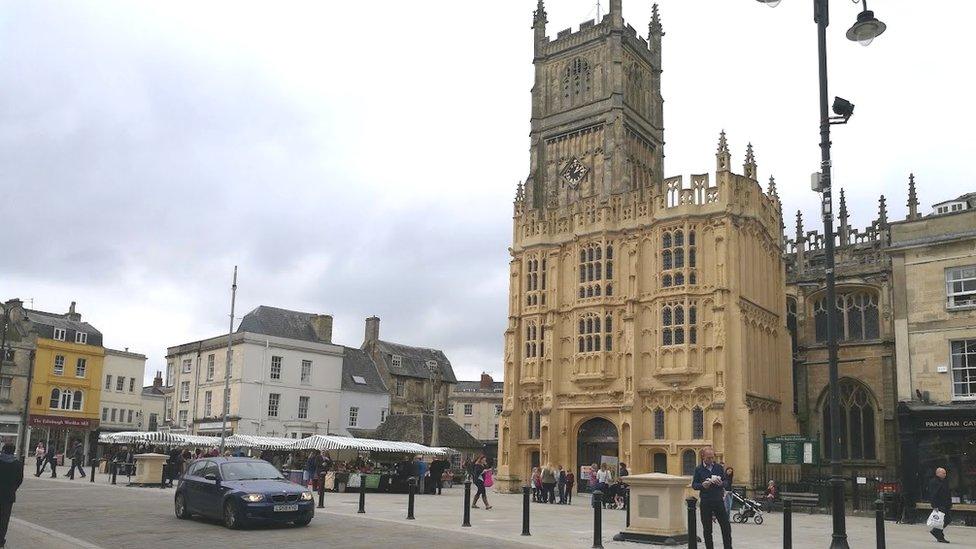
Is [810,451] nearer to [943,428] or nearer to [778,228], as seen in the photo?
[943,428]

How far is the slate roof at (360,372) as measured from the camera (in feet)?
189

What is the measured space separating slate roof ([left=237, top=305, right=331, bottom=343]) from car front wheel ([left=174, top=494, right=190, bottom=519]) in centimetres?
3576

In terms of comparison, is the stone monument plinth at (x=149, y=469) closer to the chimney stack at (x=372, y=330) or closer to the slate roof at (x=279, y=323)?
the slate roof at (x=279, y=323)

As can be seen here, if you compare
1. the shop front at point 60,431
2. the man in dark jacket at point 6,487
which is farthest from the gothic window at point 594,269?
the shop front at point 60,431

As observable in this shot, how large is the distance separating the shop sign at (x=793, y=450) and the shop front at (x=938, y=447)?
13.1 feet

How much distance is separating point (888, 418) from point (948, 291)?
13736mm

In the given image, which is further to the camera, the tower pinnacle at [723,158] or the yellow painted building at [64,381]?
the yellow painted building at [64,381]

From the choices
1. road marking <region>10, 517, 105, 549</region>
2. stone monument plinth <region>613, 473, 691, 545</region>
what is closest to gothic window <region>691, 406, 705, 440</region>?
stone monument plinth <region>613, 473, 691, 545</region>

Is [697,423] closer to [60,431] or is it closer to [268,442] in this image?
[268,442]

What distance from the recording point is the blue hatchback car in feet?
52.9

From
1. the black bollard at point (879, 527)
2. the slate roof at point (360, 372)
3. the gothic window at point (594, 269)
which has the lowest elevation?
the black bollard at point (879, 527)

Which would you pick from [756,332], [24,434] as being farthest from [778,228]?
[24,434]

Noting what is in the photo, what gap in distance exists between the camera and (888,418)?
38875 millimetres

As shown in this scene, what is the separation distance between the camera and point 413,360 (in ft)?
214
